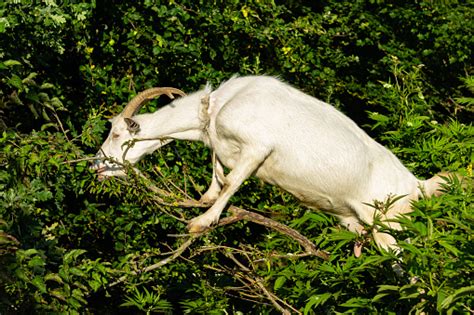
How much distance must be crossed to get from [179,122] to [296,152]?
90 centimetres

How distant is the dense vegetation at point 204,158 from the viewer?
467 centimetres

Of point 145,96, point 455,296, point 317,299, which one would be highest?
point 455,296

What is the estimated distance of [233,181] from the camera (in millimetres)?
5672

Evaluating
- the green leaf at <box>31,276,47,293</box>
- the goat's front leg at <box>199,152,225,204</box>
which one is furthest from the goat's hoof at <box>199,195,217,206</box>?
the green leaf at <box>31,276,47,293</box>

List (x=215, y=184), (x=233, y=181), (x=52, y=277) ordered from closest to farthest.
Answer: (x=52, y=277)
(x=233, y=181)
(x=215, y=184)

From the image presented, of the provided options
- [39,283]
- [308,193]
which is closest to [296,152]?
[308,193]

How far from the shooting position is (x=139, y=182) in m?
5.30

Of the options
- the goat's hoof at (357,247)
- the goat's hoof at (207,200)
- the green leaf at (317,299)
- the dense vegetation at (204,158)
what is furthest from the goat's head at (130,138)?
the green leaf at (317,299)

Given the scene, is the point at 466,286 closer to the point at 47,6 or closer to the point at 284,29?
the point at 47,6

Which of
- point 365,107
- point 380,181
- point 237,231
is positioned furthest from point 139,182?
point 365,107

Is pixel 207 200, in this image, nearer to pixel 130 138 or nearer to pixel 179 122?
pixel 179 122

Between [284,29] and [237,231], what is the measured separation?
191cm

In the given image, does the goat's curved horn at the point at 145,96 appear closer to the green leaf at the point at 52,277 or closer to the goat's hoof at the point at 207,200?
the goat's hoof at the point at 207,200

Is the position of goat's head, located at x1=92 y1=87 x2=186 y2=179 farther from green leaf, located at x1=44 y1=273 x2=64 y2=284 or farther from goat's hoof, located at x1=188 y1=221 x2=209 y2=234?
green leaf, located at x1=44 y1=273 x2=64 y2=284
